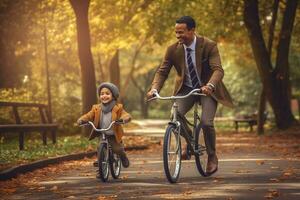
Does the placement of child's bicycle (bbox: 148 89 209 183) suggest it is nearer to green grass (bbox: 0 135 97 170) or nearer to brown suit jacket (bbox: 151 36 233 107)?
brown suit jacket (bbox: 151 36 233 107)

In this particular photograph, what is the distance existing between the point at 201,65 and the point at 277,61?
1682cm

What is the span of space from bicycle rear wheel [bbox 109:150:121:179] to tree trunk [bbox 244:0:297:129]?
15667 millimetres

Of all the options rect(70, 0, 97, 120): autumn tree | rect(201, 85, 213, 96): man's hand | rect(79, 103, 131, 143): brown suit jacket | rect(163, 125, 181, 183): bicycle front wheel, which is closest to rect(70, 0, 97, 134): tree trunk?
rect(70, 0, 97, 120): autumn tree

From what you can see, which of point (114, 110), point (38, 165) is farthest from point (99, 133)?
point (38, 165)

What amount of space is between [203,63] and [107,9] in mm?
21625

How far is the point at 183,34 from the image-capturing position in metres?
9.66

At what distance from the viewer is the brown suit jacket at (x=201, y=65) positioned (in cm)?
980

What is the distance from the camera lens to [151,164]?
13.7m

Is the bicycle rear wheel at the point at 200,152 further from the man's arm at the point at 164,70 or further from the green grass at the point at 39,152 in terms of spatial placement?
the green grass at the point at 39,152

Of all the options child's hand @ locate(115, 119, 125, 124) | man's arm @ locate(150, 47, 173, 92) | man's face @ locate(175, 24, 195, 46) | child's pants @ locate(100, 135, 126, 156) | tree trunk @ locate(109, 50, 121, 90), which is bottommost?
child's pants @ locate(100, 135, 126, 156)

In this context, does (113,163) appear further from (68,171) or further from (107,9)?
(107,9)

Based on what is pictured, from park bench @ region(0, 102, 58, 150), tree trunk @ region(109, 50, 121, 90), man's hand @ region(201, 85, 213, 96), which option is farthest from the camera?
tree trunk @ region(109, 50, 121, 90)

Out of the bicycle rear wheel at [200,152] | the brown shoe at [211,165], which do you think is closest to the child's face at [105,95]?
the bicycle rear wheel at [200,152]

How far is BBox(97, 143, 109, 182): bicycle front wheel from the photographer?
33.0ft
